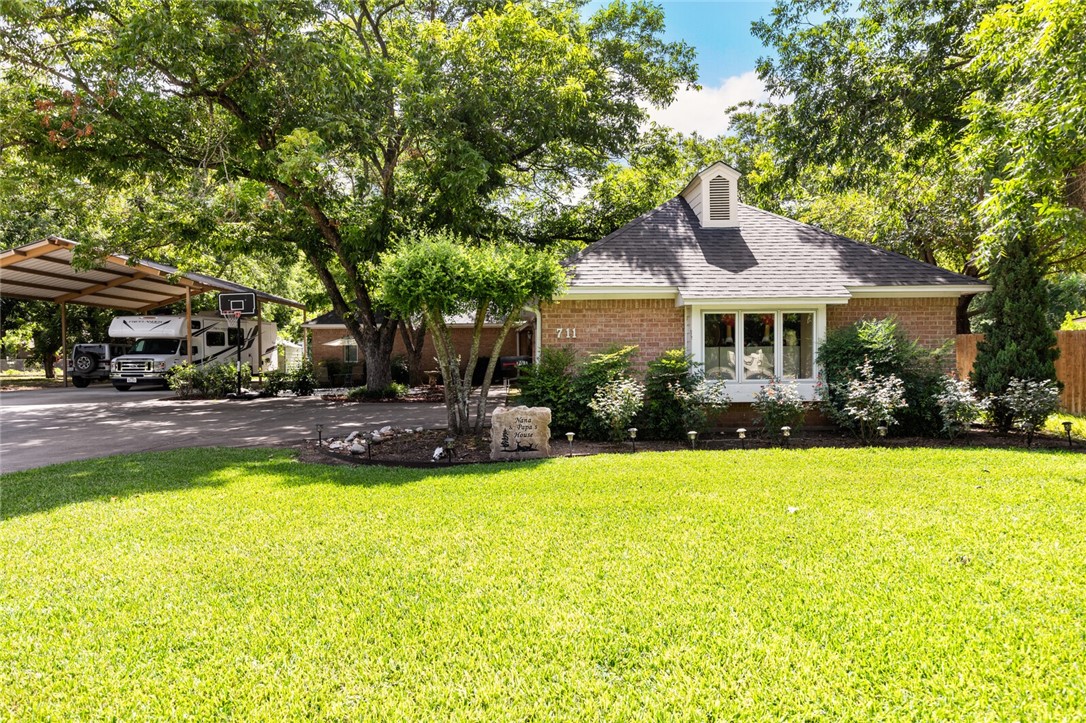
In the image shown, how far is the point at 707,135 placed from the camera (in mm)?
21750

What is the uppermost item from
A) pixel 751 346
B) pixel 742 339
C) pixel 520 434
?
pixel 742 339

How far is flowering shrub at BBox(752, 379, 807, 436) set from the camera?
986cm

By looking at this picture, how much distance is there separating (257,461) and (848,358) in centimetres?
997

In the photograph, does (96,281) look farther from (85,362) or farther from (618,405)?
(618,405)

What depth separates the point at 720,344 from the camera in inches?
449

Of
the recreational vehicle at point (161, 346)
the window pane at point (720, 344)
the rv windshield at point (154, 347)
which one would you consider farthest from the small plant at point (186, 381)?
the window pane at point (720, 344)

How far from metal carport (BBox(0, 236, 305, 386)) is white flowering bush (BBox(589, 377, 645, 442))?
47.0ft

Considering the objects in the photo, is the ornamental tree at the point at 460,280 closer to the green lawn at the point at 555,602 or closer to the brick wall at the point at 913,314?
the green lawn at the point at 555,602

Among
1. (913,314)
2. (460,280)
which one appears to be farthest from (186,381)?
(913,314)

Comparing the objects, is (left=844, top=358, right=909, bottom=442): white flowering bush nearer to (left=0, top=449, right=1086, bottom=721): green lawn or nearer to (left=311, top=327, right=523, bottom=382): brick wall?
(left=0, top=449, right=1086, bottom=721): green lawn

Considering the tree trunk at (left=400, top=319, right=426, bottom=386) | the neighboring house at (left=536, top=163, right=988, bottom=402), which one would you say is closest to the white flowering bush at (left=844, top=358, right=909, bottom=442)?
the neighboring house at (left=536, top=163, right=988, bottom=402)

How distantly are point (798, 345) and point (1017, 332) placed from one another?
367 centimetres

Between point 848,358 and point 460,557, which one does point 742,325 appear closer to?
point 848,358

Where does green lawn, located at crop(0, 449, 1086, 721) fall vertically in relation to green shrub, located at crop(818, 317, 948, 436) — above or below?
below
